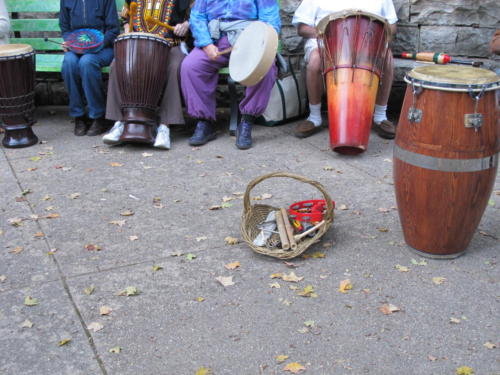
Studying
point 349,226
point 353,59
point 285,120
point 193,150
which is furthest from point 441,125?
point 285,120

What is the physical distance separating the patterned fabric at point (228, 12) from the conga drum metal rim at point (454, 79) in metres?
2.17

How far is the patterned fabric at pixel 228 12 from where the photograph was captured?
15.4 ft

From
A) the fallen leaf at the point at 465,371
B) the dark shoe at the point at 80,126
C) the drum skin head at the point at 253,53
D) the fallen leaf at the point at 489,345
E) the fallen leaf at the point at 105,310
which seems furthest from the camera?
the dark shoe at the point at 80,126

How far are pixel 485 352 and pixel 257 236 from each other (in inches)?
49.1

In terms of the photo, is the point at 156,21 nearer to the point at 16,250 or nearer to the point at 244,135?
the point at 244,135

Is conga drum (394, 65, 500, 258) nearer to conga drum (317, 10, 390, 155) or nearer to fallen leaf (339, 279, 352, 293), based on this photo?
fallen leaf (339, 279, 352, 293)

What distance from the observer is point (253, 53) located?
432cm

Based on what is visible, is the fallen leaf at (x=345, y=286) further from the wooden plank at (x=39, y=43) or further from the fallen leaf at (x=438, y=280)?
the wooden plank at (x=39, y=43)

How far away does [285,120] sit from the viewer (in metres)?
5.33

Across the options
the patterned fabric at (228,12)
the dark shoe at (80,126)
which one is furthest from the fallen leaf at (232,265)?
the dark shoe at (80,126)

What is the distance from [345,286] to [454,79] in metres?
1.01

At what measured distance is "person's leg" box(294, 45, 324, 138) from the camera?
4.84 m

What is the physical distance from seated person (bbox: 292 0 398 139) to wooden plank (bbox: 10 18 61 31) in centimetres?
216

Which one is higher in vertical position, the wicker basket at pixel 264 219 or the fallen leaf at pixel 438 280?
the wicker basket at pixel 264 219
